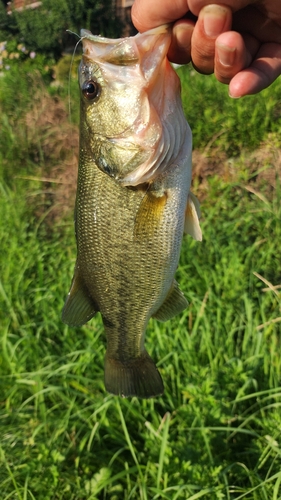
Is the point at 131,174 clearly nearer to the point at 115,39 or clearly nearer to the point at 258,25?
the point at 115,39

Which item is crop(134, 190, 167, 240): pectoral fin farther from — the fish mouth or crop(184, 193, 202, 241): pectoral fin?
the fish mouth

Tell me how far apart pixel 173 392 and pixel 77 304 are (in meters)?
1.06

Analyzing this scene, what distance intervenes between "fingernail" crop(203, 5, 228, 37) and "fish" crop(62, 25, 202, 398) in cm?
13

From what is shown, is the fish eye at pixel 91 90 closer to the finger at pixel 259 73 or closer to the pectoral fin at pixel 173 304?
the finger at pixel 259 73

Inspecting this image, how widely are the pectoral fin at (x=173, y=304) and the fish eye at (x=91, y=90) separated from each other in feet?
2.35

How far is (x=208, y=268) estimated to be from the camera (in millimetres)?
2900

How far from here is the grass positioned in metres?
2.00

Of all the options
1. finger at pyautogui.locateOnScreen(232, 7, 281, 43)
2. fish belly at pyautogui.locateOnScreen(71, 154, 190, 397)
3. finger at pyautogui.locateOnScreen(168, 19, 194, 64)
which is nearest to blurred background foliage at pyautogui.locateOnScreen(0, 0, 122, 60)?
finger at pyautogui.locateOnScreen(232, 7, 281, 43)

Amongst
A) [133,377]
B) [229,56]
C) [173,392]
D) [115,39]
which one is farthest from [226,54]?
[173,392]

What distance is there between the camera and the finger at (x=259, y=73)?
55.2 inches

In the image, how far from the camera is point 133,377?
67.4 inches

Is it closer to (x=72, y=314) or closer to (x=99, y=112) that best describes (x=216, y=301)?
(x=72, y=314)

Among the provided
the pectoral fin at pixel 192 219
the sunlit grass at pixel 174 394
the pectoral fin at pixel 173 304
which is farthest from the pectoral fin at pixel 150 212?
the sunlit grass at pixel 174 394

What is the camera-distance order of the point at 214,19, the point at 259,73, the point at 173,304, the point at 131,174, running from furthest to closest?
the point at 173,304
the point at 259,73
the point at 131,174
the point at 214,19
